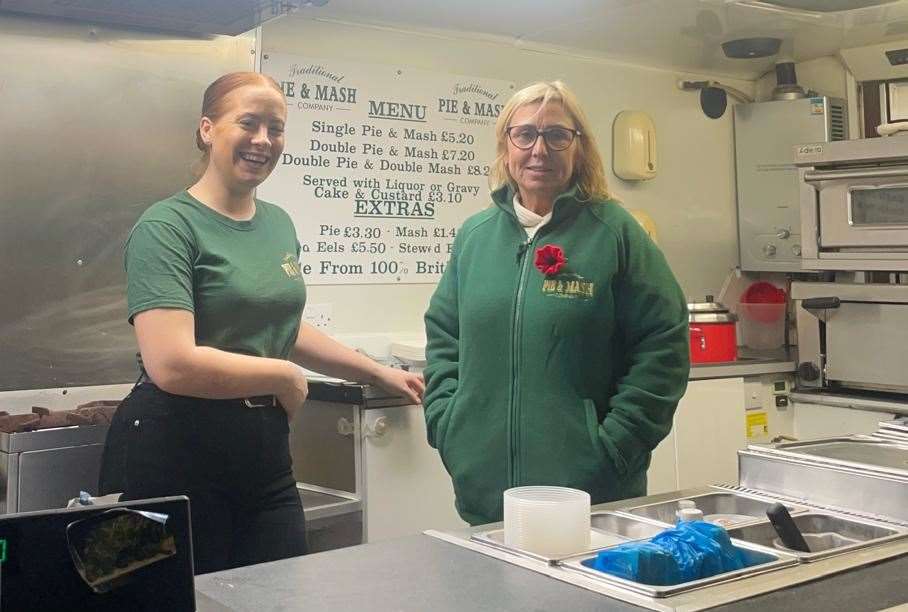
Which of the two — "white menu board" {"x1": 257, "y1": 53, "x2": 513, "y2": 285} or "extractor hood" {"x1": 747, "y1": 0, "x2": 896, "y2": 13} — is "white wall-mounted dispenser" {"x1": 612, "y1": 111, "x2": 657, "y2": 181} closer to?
"white menu board" {"x1": 257, "y1": 53, "x2": 513, "y2": 285}

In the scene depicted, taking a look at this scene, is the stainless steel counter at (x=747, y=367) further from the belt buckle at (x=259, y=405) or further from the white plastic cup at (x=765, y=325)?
the belt buckle at (x=259, y=405)

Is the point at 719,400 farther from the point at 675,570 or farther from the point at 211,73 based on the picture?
the point at 675,570

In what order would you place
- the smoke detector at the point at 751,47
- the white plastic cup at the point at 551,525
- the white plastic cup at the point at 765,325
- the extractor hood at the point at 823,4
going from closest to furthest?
the white plastic cup at the point at 551,525, the extractor hood at the point at 823,4, the smoke detector at the point at 751,47, the white plastic cup at the point at 765,325

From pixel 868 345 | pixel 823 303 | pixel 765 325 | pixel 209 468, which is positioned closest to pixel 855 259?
pixel 823 303

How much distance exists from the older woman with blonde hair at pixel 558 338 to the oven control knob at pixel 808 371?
174 cm

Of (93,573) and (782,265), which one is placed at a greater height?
(782,265)

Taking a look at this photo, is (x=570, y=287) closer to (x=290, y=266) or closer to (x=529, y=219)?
(x=529, y=219)

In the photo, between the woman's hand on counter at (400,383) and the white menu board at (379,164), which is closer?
the woman's hand on counter at (400,383)

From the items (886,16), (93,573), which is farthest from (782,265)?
(93,573)

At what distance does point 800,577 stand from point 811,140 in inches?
114

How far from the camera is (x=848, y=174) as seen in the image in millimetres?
3074

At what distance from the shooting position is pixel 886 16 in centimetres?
316

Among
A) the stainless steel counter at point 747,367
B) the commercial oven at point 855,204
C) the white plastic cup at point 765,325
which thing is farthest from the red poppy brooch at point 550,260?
the white plastic cup at point 765,325

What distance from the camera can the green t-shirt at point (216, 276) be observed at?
168 centimetres
